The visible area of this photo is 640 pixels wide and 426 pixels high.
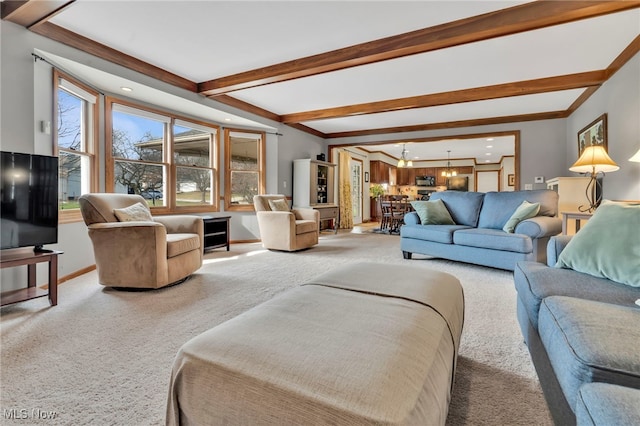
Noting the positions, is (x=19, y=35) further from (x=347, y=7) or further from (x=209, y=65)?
(x=347, y=7)

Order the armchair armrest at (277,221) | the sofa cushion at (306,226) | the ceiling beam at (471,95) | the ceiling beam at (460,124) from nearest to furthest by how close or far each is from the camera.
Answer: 1. the ceiling beam at (471,95)
2. the armchair armrest at (277,221)
3. the sofa cushion at (306,226)
4. the ceiling beam at (460,124)

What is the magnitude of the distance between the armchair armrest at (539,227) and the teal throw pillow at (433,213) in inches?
37.5

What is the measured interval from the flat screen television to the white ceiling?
4.18 feet

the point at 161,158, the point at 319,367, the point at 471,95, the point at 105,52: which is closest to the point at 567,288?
the point at 319,367

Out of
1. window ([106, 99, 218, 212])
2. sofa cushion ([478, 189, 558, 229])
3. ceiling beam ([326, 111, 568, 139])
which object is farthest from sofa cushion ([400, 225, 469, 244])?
window ([106, 99, 218, 212])

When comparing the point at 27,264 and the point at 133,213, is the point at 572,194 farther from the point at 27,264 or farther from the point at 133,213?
the point at 27,264

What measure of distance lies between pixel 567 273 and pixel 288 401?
1.65 m

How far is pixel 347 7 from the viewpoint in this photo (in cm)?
259

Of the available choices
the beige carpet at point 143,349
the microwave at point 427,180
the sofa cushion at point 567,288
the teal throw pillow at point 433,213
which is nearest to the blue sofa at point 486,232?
the teal throw pillow at point 433,213

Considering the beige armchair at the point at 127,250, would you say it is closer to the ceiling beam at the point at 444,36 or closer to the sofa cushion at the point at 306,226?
the sofa cushion at the point at 306,226

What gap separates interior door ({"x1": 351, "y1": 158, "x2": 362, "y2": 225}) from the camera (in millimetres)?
9750

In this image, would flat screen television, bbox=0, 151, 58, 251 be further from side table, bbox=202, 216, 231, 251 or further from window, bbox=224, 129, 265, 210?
window, bbox=224, 129, 265, 210

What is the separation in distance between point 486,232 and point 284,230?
9.03ft

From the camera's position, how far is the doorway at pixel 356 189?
9.76 metres
